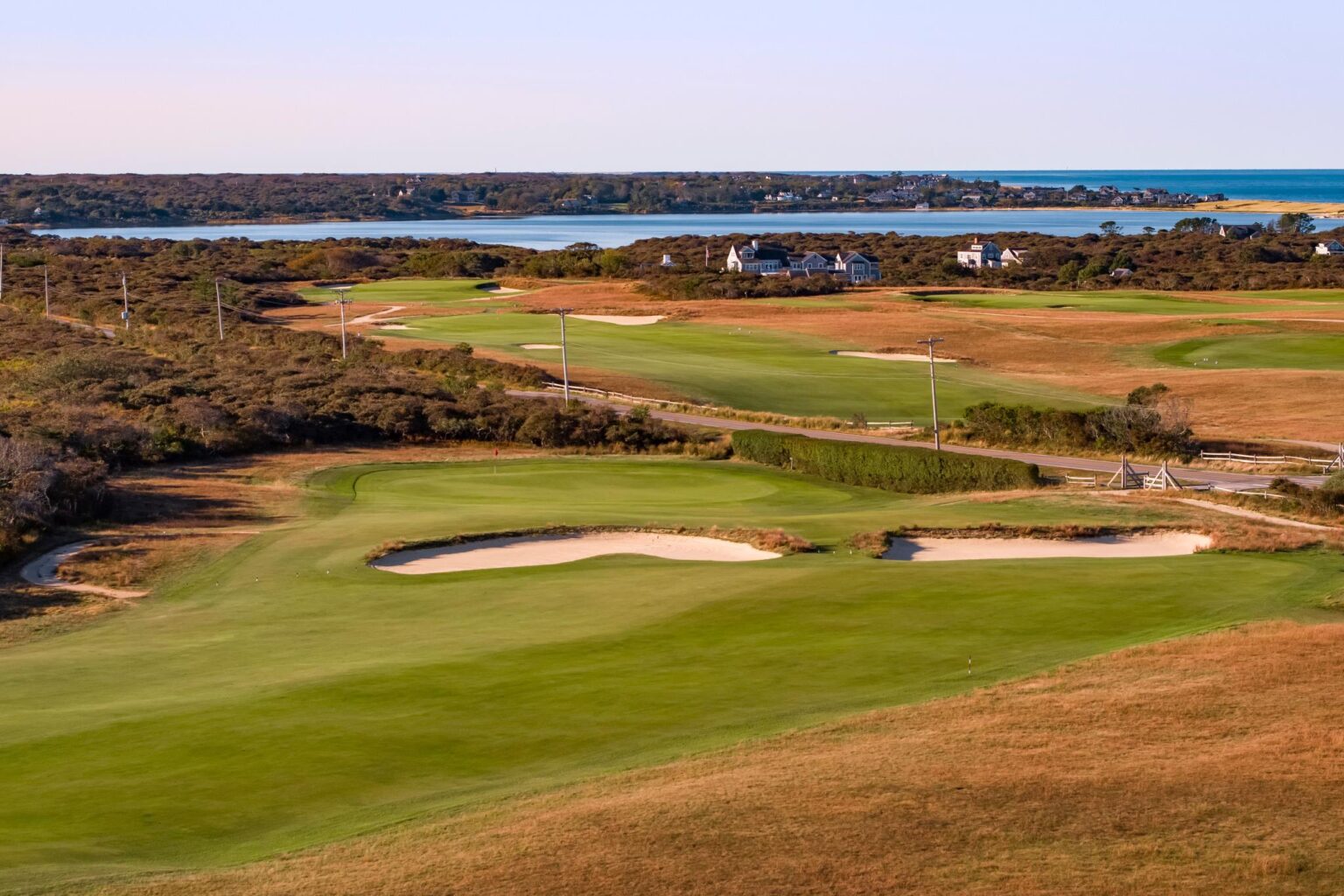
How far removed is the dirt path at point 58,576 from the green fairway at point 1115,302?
85843 millimetres

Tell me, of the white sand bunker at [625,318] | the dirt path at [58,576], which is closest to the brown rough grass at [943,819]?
the dirt path at [58,576]

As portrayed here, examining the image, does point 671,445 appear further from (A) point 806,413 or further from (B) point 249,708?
(B) point 249,708

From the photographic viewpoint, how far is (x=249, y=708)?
68.1 ft

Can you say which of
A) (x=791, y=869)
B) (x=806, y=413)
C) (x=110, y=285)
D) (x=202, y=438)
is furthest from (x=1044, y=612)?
(x=110, y=285)

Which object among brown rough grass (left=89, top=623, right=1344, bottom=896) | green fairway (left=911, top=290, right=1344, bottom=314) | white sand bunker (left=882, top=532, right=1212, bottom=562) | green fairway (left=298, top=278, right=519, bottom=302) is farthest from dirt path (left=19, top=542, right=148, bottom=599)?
green fairway (left=298, top=278, right=519, bottom=302)

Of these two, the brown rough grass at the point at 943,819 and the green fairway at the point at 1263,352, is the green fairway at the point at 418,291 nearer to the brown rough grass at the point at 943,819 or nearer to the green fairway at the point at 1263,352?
the green fairway at the point at 1263,352

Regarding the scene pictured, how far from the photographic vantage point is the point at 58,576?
1253 inches

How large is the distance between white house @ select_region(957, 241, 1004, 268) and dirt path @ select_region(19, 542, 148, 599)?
137m

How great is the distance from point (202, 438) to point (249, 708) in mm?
34458

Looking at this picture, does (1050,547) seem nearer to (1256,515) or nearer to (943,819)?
(1256,515)

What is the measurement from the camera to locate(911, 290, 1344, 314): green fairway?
104938mm

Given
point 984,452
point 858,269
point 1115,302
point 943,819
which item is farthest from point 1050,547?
point 858,269

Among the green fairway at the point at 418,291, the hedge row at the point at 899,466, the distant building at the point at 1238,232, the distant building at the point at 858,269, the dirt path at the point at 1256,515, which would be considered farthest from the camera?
the distant building at the point at 1238,232

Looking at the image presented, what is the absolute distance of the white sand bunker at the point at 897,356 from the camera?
3282 inches
